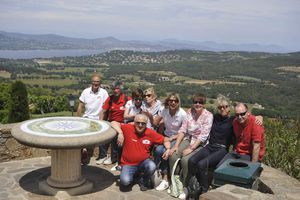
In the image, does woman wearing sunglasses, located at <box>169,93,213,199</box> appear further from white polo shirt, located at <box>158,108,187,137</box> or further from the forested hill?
the forested hill

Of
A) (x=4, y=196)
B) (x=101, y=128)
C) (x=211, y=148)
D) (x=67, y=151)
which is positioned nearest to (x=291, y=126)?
(x=211, y=148)

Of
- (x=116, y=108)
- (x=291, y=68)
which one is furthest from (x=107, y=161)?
(x=291, y=68)

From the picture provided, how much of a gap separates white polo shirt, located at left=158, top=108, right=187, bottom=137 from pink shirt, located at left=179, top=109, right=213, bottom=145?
5.9 inches

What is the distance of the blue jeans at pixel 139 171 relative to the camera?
17.5 ft

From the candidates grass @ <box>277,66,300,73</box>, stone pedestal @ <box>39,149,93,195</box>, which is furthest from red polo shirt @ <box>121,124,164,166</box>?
grass @ <box>277,66,300,73</box>

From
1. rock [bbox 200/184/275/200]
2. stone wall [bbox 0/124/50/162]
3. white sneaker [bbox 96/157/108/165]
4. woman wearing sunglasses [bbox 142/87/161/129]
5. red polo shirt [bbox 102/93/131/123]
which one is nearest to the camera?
rock [bbox 200/184/275/200]

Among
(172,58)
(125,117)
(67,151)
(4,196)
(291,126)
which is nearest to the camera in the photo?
(4,196)

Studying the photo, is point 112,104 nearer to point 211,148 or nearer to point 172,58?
point 211,148

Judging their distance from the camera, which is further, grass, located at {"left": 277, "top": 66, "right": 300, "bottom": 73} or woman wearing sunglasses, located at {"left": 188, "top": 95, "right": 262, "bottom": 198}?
grass, located at {"left": 277, "top": 66, "right": 300, "bottom": 73}

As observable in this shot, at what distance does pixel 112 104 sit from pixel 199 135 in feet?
5.95

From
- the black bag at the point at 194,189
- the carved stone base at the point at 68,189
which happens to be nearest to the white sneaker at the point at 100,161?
the carved stone base at the point at 68,189

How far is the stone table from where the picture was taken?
4828 millimetres

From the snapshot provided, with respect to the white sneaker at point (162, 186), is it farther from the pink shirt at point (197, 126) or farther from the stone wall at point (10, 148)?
the stone wall at point (10, 148)

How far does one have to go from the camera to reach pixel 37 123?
561cm
